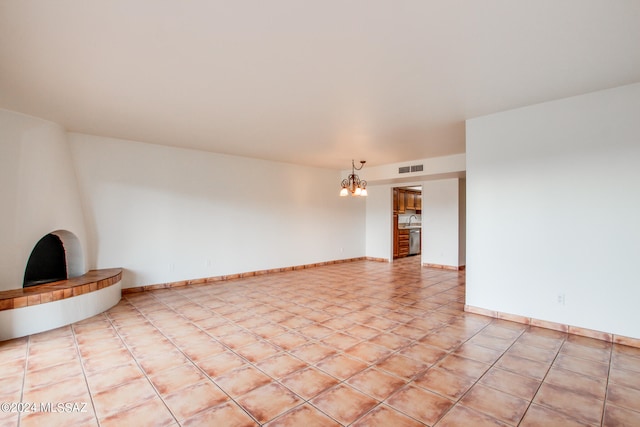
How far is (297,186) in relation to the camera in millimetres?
7508

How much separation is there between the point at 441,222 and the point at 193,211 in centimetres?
582

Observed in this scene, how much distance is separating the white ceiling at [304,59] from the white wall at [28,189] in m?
0.26

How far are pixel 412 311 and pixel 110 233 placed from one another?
16.1 ft

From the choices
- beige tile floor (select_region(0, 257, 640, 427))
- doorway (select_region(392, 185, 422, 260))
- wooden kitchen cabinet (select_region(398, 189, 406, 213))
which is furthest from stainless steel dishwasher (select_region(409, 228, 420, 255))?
beige tile floor (select_region(0, 257, 640, 427))

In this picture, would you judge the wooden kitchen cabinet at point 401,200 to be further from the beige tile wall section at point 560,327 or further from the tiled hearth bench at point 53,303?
the tiled hearth bench at point 53,303

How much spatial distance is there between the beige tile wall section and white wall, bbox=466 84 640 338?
51 mm

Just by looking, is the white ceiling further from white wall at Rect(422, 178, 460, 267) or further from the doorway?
the doorway

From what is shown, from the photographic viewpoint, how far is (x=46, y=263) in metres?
4.25

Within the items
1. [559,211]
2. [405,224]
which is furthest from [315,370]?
[405,224]

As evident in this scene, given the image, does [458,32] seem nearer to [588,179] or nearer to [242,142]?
[588,179]

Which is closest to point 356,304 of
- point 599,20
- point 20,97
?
point 599,20

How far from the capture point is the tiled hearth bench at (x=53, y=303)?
3.26m

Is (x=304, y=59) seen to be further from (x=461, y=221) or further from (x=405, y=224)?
(x=405, y=224)

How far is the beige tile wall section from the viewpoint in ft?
10.0
